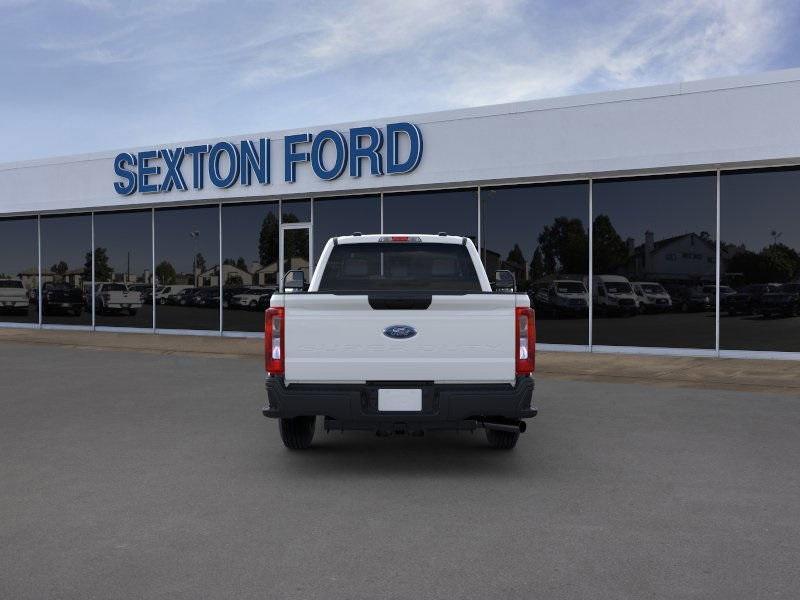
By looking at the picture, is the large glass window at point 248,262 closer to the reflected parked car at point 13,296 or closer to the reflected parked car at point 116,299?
the reflected parked car at point 116,299

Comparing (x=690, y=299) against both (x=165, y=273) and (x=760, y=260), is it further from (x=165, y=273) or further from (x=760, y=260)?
(x=165, y=273)

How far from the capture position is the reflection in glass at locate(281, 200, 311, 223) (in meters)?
19.2

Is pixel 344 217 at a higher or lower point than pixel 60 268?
higher

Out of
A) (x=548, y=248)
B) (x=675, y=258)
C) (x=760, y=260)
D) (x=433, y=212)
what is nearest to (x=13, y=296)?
(x=433, y=212)

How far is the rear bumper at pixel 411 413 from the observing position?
5824mm

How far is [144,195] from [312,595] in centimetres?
1884

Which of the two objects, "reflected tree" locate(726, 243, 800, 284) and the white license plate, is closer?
the white license plate

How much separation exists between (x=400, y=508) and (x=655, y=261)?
37.0 feet

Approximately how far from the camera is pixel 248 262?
19.9 meters

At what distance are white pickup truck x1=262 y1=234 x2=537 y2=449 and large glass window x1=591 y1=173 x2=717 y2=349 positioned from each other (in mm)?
9990

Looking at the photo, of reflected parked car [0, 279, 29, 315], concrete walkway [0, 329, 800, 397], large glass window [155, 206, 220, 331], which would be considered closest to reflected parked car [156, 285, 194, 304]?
large glass window [155, 206, 220, 331]

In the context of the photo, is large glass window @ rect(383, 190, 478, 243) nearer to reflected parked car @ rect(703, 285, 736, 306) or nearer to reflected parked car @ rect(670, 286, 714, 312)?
reflected parked car @ rect(670, 286, 714, 312)

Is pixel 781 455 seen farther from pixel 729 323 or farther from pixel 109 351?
pixel 109 351

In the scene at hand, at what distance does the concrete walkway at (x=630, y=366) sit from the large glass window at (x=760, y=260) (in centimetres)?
64
